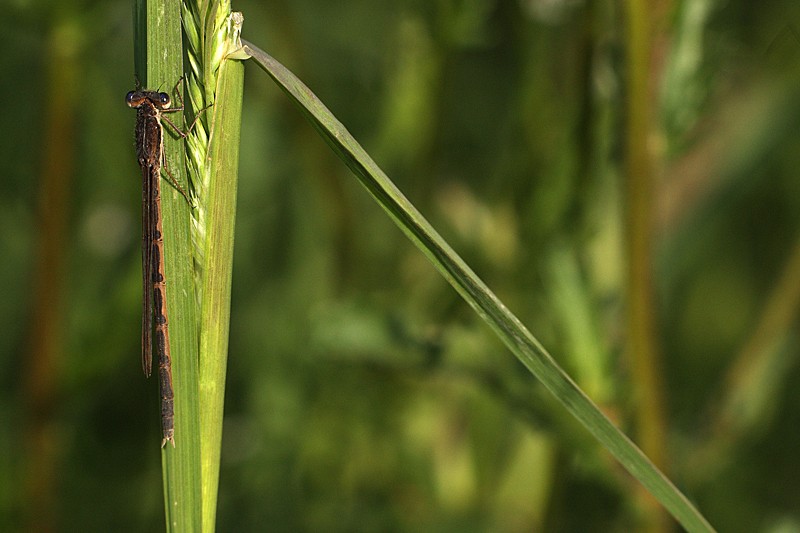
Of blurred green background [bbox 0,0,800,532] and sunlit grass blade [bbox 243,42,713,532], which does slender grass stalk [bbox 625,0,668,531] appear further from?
sunlit grass blade [bbox 243,42,713,532]

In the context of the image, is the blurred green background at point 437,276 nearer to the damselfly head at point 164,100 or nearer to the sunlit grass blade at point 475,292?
the sunlit grass blade at point 475,292

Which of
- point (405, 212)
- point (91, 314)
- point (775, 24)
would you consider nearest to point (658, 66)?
point (405, 212)

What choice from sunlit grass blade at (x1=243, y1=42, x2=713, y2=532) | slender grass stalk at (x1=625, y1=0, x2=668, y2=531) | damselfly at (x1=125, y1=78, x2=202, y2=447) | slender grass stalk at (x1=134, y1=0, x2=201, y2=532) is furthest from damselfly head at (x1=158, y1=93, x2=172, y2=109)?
slender grass stalk at (x1=625, y1=0, x2=668, y2=531)

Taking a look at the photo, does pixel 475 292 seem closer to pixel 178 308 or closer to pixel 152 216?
pixel 178 308

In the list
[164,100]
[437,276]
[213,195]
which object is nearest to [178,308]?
[213,195]

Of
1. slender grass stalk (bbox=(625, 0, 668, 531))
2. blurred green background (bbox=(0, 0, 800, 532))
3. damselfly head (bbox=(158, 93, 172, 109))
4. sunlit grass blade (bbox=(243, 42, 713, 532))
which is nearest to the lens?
sunlit grass blade (bbox=(243, 42, 713, 532))

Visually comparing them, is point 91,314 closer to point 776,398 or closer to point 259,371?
point 259,371

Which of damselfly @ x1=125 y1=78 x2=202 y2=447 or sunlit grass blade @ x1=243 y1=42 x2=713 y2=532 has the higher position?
damselfly @ x1=125 y1=78 x2=202 y2=447
